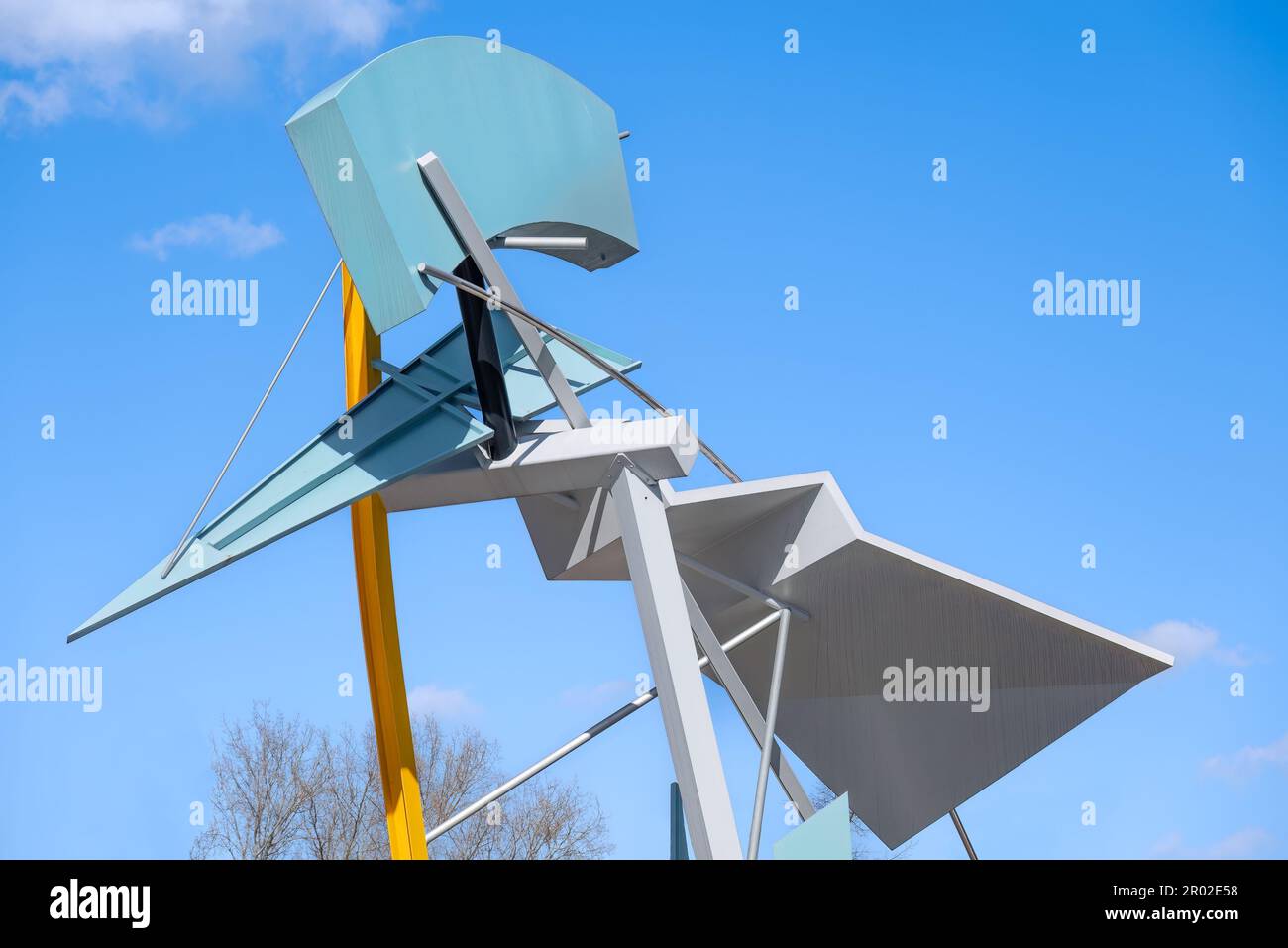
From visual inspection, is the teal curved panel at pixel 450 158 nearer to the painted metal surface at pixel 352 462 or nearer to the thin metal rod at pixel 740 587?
the painted metal surface at pixel 352 462

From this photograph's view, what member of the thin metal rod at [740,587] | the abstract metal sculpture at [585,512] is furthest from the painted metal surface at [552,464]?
the thin metal rod at [740,587]

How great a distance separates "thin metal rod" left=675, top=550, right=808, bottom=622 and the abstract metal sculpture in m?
0.04

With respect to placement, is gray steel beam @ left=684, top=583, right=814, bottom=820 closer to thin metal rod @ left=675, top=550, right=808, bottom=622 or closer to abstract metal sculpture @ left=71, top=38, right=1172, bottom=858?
abstract metal sculpture @ left=71, top=38, right=1172, bottom=858

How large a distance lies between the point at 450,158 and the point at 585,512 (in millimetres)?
4759

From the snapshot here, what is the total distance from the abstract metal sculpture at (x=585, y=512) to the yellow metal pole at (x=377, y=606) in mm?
30

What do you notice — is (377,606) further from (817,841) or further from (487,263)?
(817,841)

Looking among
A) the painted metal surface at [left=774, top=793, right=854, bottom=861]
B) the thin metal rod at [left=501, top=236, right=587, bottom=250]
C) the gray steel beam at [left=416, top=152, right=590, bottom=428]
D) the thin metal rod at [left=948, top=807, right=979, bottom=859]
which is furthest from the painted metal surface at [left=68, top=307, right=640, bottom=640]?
the thin metal rod at [left=948, top=807, right=979, bottom=859]

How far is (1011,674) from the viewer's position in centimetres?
1780

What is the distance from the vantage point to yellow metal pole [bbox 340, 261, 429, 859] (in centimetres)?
1642

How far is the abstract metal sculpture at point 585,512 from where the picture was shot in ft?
48.0

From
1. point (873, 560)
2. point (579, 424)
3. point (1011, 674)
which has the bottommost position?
point (1011, 674)
